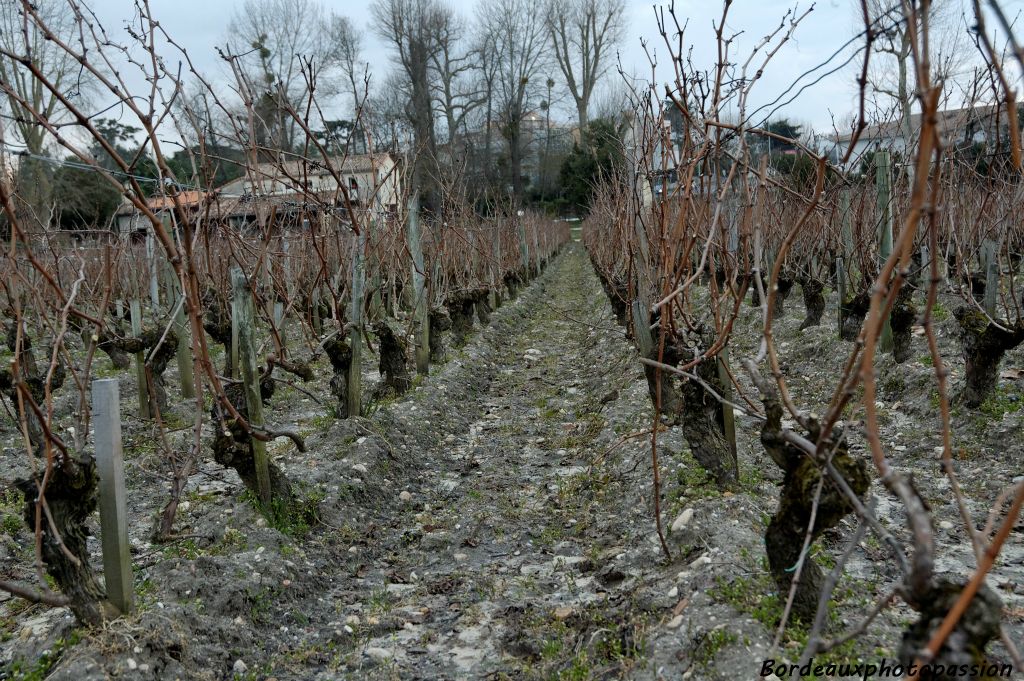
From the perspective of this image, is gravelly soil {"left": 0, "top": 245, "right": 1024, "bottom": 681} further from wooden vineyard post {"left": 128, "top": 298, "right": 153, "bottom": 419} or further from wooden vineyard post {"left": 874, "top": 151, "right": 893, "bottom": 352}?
wooden vineyard post {"left": 874, "top": 151, "right": 893, "bottom": 352}

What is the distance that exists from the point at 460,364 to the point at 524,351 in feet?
7.66

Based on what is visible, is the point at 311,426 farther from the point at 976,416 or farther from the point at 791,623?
the point at 976,416

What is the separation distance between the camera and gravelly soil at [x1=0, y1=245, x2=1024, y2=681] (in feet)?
8.99

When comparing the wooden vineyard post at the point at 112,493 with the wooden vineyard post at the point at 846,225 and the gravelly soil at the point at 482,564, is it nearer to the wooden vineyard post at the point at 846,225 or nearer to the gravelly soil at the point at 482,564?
the gravelly soil at the point at 482,564

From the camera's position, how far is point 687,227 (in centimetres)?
337

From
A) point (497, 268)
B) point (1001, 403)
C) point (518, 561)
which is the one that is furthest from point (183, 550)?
point (497, 268)

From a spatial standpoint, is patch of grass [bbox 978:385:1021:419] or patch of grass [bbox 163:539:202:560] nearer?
patch of grass [bbox 163:539:202:560]

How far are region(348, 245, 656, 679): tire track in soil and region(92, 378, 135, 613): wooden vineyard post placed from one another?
963mm

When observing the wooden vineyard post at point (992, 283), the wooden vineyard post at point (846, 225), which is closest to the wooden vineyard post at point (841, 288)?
the wooden vineyard post at point (846, 225)

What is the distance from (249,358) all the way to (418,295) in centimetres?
335

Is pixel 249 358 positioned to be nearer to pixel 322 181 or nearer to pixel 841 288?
pixel 322 181

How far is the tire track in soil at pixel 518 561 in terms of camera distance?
3.00 m

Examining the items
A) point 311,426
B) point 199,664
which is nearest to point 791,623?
point 199,664

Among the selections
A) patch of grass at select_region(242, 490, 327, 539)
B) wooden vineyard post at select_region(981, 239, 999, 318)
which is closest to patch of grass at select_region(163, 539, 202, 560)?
patch of grass at select_region(242, 490, 327, 539)
